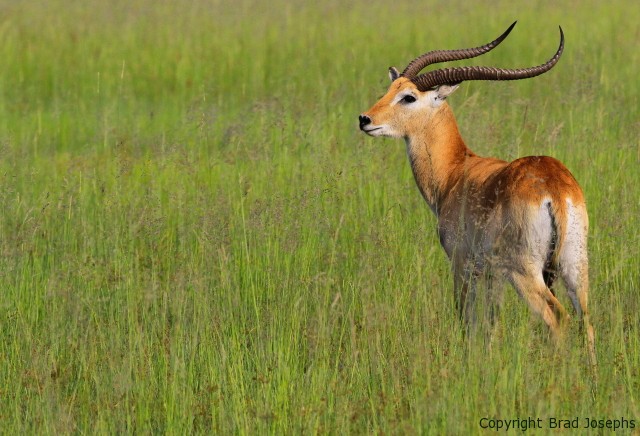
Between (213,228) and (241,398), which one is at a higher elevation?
(213,228)

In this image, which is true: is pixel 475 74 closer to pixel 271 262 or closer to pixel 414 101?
pixel 414 101

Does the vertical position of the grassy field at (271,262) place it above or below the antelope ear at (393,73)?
below

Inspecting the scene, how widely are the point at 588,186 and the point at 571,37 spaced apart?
624cm

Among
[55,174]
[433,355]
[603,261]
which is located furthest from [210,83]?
[433,355]

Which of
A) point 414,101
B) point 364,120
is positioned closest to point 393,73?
point 414,101

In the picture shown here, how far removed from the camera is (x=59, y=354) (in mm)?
4793

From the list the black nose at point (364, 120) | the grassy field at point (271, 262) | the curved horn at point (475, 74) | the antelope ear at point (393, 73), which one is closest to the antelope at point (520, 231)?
the curved horn at point (475, 74)

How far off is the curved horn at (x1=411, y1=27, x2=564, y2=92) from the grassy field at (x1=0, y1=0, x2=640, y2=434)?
83cm

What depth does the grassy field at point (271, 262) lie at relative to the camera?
4062 mm

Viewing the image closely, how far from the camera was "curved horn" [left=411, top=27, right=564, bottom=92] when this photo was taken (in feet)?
18.5

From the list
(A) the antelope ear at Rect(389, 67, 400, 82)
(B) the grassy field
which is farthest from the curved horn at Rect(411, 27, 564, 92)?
(B) the grassy field

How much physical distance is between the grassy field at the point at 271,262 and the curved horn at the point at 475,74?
0.83 metres

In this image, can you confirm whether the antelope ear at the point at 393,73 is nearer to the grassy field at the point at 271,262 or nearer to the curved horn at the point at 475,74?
the curved horn at the point at 475,74

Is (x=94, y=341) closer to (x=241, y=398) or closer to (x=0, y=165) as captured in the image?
(x=241, y=398)
